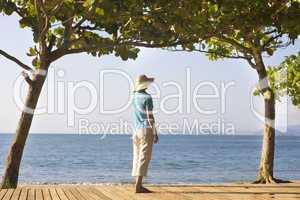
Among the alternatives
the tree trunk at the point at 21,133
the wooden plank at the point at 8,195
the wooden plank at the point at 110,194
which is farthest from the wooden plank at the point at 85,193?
the tree trunk at the point at 21,133

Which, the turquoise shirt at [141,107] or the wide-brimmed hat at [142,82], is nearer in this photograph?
the turquoise shirt at [141,107]

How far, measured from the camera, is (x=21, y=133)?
16.2 meters

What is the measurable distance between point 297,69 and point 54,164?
80256mm

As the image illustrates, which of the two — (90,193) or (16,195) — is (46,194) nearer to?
(16,195)

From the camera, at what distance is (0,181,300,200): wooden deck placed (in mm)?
11938

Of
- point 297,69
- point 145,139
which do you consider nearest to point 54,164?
point 297,69

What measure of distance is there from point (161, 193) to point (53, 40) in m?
6.23

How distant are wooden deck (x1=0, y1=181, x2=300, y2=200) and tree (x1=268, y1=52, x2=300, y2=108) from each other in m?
6.14

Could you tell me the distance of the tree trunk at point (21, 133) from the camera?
16.1 m

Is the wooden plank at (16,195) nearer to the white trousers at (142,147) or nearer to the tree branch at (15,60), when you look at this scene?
the white trousers at (142,147)

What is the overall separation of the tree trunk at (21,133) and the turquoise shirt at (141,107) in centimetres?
457

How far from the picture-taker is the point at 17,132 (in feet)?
53.3

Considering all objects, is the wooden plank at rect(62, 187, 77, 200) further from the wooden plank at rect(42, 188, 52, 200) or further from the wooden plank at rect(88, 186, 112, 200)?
the wooden plank at rect(88, 186, 112, 200)

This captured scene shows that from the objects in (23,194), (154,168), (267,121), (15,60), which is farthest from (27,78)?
(154,168)
